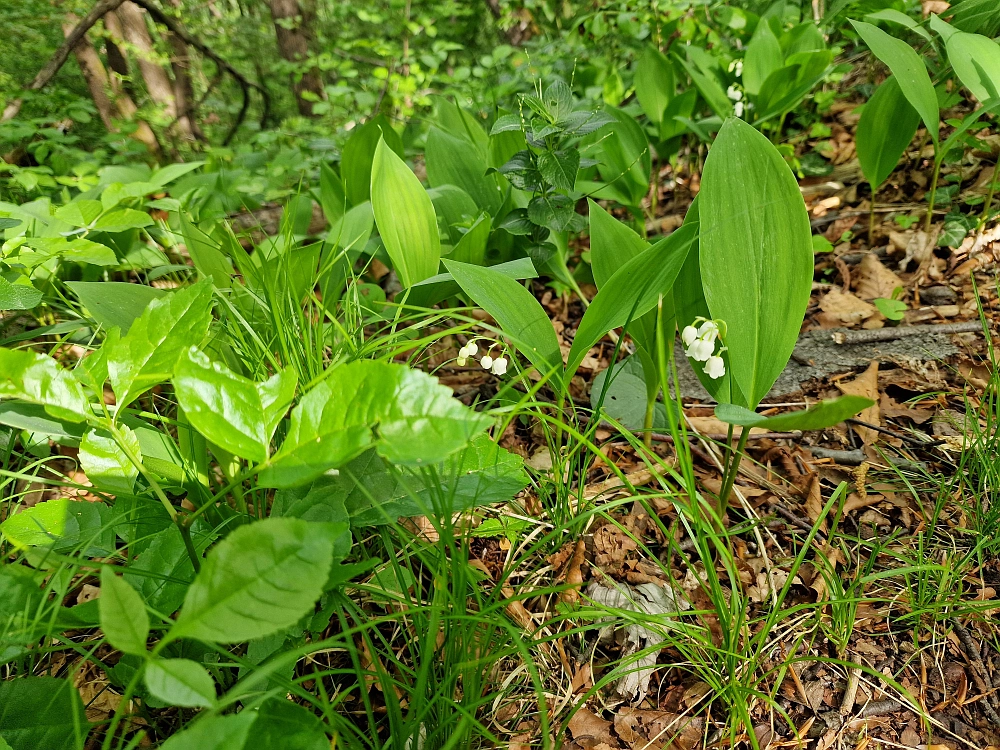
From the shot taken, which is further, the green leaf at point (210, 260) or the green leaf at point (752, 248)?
the green leaf at point (210, 260)

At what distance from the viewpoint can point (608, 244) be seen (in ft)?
4.11

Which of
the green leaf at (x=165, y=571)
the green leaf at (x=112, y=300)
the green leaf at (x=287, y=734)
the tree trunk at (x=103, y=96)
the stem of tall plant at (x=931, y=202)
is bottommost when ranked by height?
the stem of tall plant at (x=931, y=202)

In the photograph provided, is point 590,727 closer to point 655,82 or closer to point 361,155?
point 361,155

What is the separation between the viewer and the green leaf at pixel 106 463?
0.87 m

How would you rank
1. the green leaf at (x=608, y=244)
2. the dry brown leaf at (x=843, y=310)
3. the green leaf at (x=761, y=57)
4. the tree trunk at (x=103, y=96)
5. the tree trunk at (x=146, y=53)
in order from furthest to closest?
the tree trunk at (x=146, y=53) < the tree trunk at (x=103, y=96) < the green leaf at (x=761, y=57) < the dry brown leaf at (x=843, y=310) < the green leaf at (x=608, y=244)

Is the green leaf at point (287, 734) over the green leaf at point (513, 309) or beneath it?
beneath

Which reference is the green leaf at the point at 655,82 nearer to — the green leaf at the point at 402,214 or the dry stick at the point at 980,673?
the green leaf at the point at 402,214

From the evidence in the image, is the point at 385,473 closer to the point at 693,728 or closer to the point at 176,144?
the point at 693,728

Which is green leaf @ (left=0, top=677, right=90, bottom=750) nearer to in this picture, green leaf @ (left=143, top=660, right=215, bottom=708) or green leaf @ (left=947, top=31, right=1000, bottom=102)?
green leaf @ (left=143, top=660, right=215, bottom=708)

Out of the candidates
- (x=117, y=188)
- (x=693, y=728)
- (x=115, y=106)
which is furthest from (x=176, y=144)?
(x=693, y=728)

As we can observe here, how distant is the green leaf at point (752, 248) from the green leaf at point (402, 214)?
688 mm

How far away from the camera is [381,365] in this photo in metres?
0.66

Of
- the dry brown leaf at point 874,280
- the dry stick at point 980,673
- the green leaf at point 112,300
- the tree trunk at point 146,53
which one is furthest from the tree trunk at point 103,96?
the dry stick at point 980,673

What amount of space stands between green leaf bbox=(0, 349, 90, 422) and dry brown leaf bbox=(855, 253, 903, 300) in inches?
75.3
